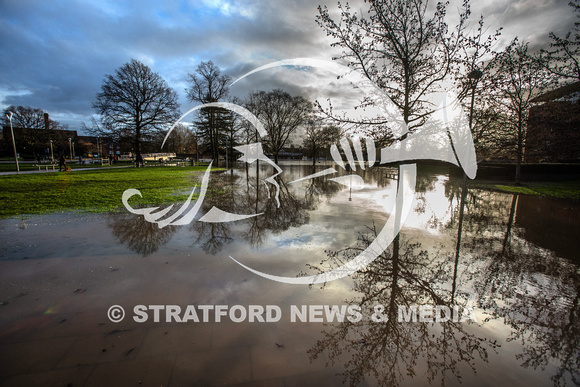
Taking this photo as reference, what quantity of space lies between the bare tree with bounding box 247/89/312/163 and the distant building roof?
33.8 m

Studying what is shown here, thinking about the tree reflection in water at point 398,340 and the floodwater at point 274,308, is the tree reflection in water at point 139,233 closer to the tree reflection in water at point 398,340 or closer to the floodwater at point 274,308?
the floodwater at point 274,308

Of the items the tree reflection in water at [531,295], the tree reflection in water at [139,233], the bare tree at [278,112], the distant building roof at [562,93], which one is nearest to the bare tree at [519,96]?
the distant building roof at [562,93]

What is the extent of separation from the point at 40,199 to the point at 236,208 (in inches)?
339

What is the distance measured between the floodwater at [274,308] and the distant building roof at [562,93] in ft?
50.1

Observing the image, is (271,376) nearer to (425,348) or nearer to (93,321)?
(425,348)

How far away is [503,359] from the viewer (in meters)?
2.86

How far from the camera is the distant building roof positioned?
16138 mm

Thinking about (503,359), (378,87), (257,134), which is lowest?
(503,359)

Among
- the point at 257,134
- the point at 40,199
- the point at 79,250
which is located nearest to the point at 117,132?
the point at 257,134

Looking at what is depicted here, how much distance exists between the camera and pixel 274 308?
371cm

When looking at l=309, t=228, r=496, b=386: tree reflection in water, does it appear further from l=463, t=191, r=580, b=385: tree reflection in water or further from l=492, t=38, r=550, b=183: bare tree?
l=492, t=38, r=550, b=183: bare tree

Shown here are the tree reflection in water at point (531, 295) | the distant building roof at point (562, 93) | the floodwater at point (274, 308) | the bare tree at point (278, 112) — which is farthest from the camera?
the bare tree at point (278, 112)

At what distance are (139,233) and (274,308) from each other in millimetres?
5045

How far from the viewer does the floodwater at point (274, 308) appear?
2.64 metres
